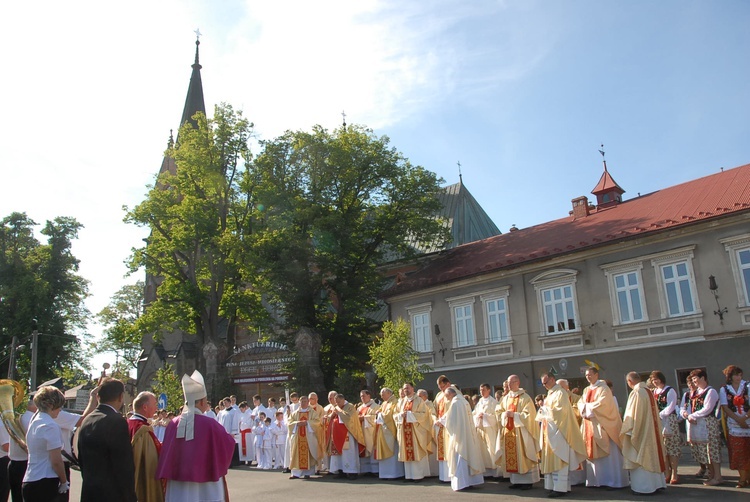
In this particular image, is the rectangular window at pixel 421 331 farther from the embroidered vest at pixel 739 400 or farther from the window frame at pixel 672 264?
the embroidered vest at pixel 739 400

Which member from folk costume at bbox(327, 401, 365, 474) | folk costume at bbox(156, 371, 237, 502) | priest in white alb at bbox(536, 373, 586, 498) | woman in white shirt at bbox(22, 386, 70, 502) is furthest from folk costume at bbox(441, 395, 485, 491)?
woman in white shirt at bbox(22, 386, 70, 502)

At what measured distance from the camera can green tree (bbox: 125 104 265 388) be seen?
32.6m

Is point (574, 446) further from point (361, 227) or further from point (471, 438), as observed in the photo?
point (361, 227)

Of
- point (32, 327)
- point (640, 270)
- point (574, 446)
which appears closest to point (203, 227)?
point (32, 327)

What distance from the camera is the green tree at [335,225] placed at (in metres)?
29.4

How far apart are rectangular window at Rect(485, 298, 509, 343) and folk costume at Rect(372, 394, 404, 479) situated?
1123 cm

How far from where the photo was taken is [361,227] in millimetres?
31078

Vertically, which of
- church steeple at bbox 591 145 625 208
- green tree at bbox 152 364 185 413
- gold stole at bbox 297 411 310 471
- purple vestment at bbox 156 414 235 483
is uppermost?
church steeple at bbox 591 145 625 208

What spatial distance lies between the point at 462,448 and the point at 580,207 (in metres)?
18.0

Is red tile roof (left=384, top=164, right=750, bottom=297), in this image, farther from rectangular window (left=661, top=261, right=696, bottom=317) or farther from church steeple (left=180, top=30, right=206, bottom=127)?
church steeple (left=180, top=30, right=206, bottom=127)

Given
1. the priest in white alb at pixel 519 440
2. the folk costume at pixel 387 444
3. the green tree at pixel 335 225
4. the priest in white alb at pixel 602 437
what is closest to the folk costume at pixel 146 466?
the priest in white alb at pixel 519 440

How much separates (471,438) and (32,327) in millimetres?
38569

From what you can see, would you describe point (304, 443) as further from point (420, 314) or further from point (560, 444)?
point (420, 314)

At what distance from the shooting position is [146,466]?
6.80 metres
